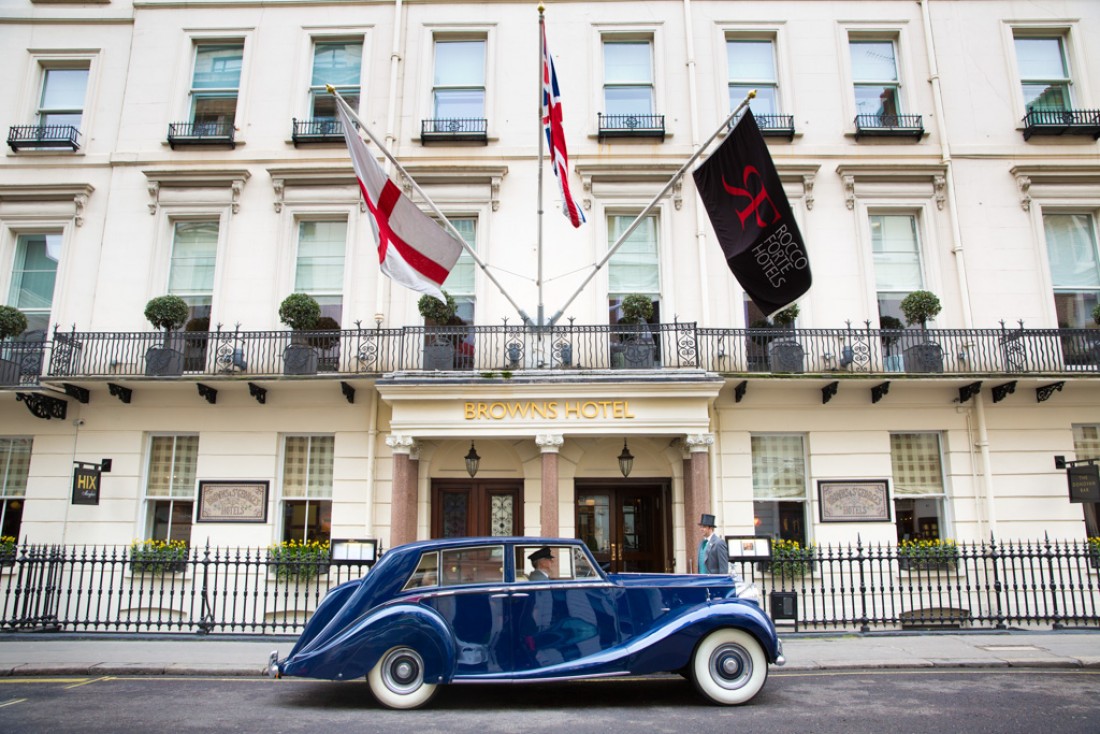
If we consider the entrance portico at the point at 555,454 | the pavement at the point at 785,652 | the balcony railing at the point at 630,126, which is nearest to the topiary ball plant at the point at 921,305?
the entrance portico at the point at 555,454

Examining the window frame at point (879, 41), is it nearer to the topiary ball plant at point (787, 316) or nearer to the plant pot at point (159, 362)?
the topiary ball plant at point (787, 316)

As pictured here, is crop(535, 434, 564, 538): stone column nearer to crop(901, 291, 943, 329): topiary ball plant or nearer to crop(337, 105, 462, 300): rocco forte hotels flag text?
crop(337, 105, 462, 300): rocco forte hotels flag text

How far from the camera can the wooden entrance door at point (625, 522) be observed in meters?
13.7

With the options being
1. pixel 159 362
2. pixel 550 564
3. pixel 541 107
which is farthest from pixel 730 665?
pixel 159 362

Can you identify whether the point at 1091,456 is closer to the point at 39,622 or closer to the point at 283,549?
the point at 283,549

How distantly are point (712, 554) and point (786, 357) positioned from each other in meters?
4.38

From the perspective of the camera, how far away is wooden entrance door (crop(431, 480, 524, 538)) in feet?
44.8

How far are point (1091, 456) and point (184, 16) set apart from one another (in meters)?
20.6

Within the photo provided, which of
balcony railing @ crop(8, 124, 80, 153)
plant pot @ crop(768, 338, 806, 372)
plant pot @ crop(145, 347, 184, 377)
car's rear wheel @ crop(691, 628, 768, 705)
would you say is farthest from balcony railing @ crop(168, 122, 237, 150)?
car's rear wheel @ crop(691, 628, 768, 705)

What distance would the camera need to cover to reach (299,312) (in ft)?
43.5

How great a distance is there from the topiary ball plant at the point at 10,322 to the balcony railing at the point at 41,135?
3.66m

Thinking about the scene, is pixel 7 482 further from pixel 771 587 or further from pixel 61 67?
pixel 771 587

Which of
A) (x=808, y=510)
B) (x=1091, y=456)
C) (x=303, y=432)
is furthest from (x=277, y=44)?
(x=1091, y=456)

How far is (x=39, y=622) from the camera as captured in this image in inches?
448
